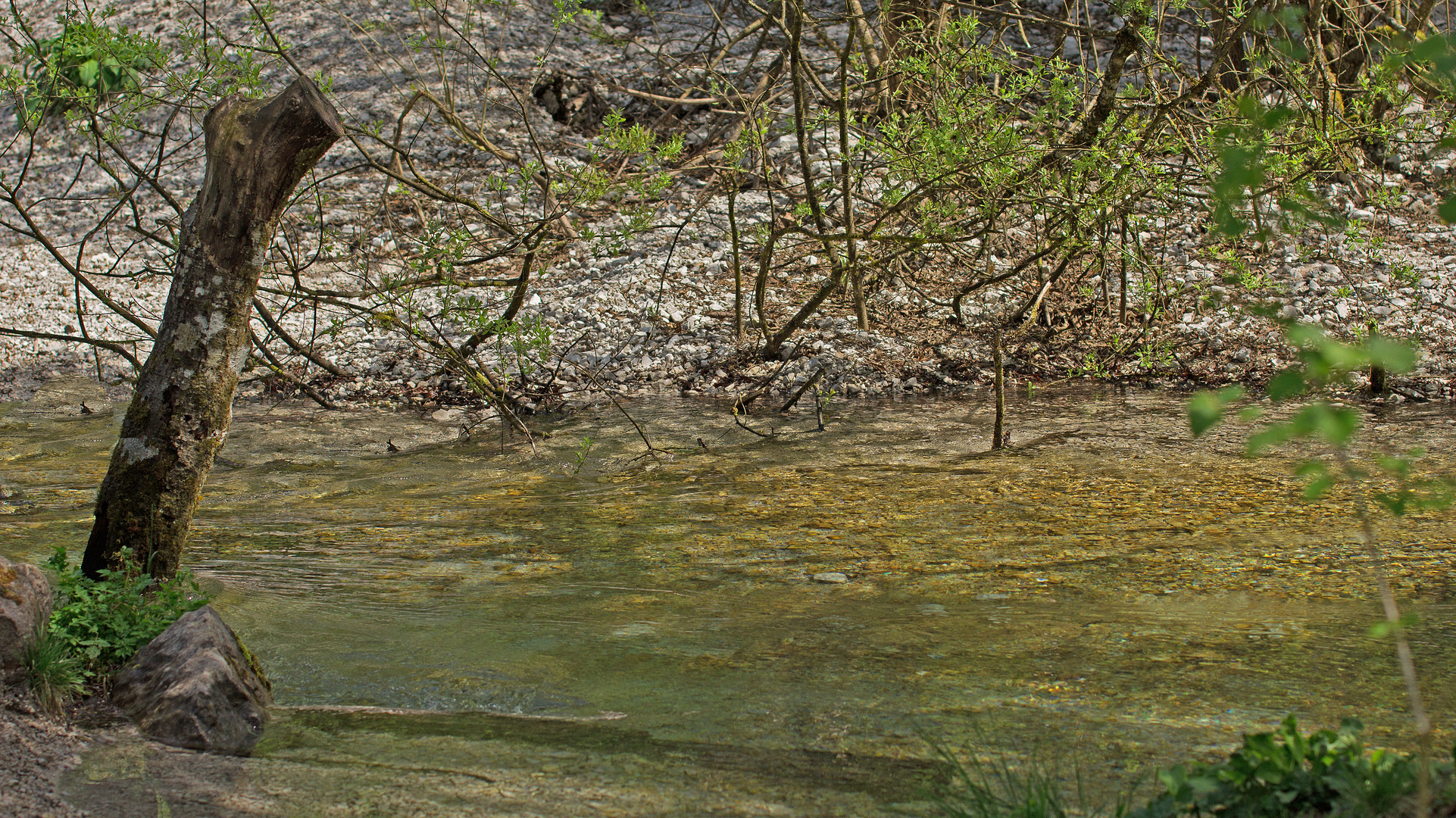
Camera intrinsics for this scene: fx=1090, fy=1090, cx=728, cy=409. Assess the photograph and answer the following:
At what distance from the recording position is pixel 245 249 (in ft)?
12.7

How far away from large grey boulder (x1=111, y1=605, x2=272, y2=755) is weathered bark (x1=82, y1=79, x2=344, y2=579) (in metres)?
0.72

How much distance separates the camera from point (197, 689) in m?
2.94

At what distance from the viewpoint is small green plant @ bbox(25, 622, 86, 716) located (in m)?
2.98

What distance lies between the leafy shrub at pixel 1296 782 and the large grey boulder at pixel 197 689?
2.31 meters

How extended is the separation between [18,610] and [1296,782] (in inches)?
126

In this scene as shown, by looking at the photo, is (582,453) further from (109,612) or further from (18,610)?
(18,610)

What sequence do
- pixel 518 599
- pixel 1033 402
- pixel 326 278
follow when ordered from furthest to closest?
pixel 326 278 → pixel 1033 402 → pixel 518 599

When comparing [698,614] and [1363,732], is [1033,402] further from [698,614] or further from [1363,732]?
[1363,732]

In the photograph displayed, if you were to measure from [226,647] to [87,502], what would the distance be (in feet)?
10.5

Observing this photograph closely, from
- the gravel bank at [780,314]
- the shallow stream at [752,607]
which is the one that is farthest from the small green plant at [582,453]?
the gravel bank at [780,314]

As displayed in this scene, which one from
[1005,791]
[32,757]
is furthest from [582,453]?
[1005,791]

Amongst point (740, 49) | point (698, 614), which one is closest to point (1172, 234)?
point (740, 49)

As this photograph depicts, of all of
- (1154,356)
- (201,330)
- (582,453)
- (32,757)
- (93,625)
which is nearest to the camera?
(32,757)

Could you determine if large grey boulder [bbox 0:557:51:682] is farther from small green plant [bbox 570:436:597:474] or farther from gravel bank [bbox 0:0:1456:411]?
gravel bank [bbox 0:0:1456:411]
